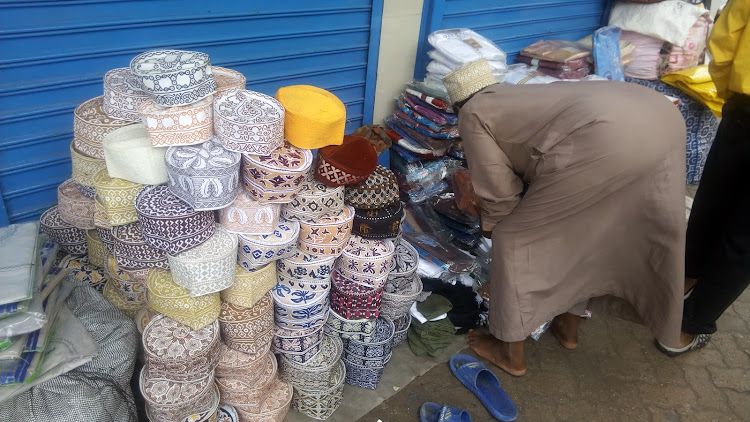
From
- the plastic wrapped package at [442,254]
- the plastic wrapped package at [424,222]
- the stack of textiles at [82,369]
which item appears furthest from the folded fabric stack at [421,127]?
the stack of textiles at [82,369]

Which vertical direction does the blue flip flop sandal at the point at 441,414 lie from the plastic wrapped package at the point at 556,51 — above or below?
below

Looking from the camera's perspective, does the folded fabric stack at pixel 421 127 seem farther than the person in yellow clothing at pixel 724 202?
Yes

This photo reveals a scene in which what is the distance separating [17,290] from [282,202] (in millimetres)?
891

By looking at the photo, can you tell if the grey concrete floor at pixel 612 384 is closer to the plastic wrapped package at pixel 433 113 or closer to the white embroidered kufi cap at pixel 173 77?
the plastic wrapped package at pixel 433 113

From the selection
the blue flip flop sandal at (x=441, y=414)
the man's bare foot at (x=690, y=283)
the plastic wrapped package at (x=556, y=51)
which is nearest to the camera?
the blue flip flop sandal at (x=441, y=414)

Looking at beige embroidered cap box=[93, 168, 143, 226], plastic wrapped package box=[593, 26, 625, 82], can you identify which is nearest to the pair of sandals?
beige embroidered cap box=[93, 168, 143, 226]

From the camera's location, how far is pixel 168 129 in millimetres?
1646

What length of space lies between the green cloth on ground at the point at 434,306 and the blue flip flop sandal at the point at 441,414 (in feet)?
1.61

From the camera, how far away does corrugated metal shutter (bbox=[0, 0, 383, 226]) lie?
6.72ft

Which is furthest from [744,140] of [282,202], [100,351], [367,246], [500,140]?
[100,351]

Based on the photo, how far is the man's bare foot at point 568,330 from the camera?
2.96 m

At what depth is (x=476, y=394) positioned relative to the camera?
8.53 ft

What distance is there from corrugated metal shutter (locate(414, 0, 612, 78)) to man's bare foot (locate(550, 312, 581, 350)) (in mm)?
1863

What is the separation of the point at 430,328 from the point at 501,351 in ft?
1.41
